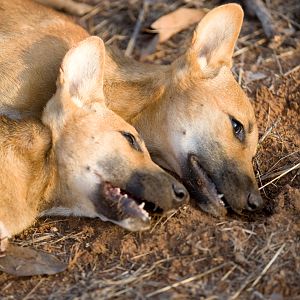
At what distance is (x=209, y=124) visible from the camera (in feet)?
16.4

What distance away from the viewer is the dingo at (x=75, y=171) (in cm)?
443

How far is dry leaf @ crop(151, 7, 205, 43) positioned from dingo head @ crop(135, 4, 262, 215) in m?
1.39

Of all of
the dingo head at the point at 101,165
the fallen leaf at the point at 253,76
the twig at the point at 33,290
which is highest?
the dingo head at the point at 101,165

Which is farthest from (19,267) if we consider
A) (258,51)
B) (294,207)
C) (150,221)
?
(258,51)

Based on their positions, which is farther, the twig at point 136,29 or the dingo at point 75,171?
the twig at point 136,29

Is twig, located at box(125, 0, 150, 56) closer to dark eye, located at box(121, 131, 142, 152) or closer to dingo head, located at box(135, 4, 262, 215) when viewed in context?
dingo head, located at box(135, 4, 262, 215)

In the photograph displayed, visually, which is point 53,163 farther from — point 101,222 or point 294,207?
point 294,207

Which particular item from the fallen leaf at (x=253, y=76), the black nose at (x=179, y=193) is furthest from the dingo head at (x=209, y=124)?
the fallen leaf at (x=253, y=76)

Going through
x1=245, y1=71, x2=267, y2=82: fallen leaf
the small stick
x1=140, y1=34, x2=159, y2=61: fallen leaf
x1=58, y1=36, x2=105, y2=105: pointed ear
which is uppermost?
x1=58, y1=36, x2=105, y2=105: pointed ear

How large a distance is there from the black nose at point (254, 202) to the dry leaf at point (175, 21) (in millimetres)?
2420

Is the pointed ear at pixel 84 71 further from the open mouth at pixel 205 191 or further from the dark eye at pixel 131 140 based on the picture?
the open mouth at pixel 205 191

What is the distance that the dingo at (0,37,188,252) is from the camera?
443 centimetres

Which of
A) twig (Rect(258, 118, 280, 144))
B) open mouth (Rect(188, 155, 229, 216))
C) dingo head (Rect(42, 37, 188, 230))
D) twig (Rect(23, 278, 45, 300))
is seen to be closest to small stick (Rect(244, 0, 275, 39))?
twig (Rect(258, 118, 280, 144))

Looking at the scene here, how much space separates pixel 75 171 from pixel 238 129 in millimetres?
1221
